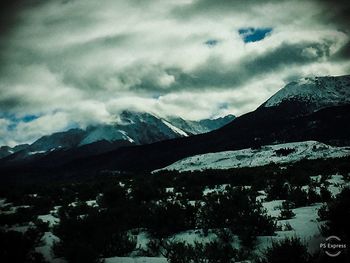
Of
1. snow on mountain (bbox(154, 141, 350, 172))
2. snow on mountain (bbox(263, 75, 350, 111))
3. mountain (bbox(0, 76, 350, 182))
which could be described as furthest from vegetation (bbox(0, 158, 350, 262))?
snow on mountain (bbox(263, 75, 350, 111))

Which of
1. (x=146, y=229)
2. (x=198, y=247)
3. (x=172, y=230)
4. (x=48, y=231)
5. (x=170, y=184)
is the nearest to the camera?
(x=198, y=247)

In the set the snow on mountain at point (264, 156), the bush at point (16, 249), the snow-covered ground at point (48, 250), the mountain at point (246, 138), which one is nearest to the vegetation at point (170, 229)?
the bush at point (16, 249)

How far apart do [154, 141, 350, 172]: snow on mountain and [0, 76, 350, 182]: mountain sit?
2309 cm

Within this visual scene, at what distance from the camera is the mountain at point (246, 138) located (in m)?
103

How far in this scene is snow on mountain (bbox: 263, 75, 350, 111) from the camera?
16850 cm

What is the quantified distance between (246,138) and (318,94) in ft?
285

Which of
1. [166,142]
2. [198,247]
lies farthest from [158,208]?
[166,142]

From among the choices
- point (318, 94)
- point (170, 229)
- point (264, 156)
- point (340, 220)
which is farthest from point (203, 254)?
point (318, 94)

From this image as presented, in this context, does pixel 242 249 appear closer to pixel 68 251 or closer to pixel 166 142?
pixel 68 251

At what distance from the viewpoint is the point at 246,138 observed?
116375mm

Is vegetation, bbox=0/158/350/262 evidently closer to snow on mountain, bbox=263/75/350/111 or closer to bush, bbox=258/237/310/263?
bush, bbox=258/237/310/263

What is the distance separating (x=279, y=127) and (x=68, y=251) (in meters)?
120

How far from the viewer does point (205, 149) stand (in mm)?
115125

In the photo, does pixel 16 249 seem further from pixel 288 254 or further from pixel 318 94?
pixel 318 94
